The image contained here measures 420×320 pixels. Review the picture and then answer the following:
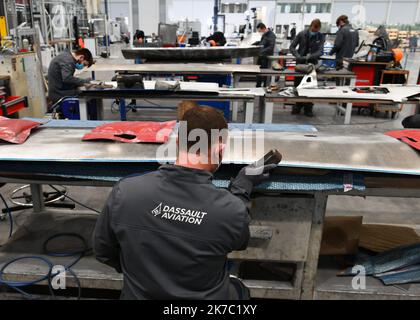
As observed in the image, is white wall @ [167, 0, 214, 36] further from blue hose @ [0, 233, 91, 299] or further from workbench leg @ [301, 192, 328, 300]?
workbench leg @ [301, 192, 328, 300]

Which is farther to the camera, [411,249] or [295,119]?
[295,119]

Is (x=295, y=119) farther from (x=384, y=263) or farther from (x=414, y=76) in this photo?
(x=414, y=76)

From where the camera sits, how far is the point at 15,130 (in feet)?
5.88

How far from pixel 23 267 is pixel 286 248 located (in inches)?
53.1

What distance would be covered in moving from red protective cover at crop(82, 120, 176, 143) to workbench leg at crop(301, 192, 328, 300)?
0.76 metres

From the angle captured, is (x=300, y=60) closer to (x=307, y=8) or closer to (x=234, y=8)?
(x=234, y=8)

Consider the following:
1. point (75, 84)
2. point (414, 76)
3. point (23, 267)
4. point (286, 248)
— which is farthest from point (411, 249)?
point (414, 76)

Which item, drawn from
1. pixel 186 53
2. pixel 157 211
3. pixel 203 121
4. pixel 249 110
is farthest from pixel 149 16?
pixel 157 211

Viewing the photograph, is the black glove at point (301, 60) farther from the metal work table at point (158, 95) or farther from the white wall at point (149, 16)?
the white wall at point (149, 16)

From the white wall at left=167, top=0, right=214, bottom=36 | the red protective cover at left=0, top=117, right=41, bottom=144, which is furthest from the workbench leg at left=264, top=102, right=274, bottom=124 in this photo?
the white wall at left=167, top=0, right=214, bottom=36

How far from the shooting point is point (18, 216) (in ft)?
8.34

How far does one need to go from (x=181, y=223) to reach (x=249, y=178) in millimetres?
470

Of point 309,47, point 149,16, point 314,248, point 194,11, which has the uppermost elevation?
point 194,11

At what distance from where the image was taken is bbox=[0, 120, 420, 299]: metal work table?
1.50 m
